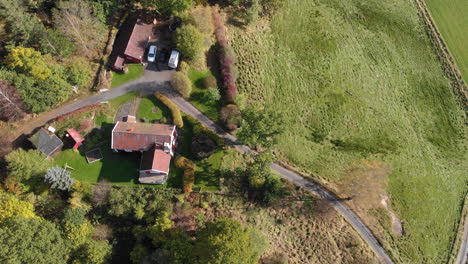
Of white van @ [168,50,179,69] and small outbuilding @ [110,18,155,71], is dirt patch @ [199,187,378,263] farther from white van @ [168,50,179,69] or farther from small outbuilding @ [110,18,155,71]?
small outbuilding @ [110,18,155,71]

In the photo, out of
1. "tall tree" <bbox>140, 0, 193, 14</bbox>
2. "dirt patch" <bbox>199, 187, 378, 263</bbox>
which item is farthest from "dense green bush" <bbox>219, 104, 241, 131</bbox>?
"tall tree" <bbox>140, 0, 193, 14</bbox>

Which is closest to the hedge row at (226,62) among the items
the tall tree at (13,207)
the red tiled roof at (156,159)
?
the red tiled roof at (156,159)

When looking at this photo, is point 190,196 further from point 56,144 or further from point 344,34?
point 344,34

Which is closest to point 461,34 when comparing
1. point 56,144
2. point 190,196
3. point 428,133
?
point 428,133

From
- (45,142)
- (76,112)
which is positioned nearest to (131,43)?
(76,112)

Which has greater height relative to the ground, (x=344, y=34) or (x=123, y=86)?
(x=344, y=34)

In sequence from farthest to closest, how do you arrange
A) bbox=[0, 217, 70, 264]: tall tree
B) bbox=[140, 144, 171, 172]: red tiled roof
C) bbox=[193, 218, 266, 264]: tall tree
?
bbox=[140, 144, 171, 172]: red tiled roof → bbox=[193, 218, 266, 264]: tall tree → bbox=[0, 217, 70, 264]: tall tree
